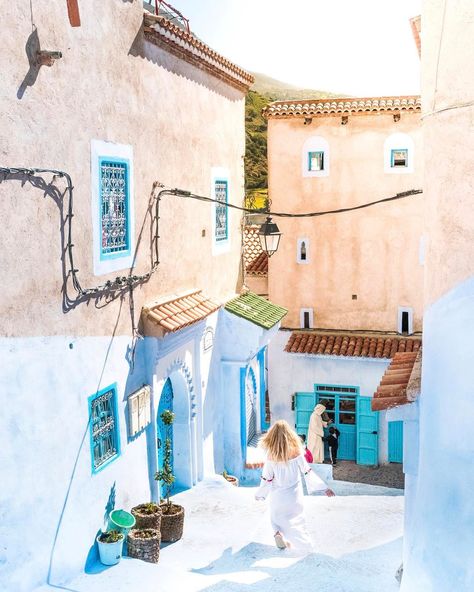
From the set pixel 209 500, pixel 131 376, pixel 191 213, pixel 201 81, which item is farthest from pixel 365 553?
pixel 201 81

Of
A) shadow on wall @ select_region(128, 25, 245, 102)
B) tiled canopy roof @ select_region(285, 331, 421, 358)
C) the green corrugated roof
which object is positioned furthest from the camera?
tiled canopy roof @ select_region(285, 331, 421, 358)

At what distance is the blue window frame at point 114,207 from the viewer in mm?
8016

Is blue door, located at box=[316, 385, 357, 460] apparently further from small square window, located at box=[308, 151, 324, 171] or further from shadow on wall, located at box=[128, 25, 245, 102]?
shadow on wall, located at box=[128, 25, 245, 102]

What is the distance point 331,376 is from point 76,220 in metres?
11.2

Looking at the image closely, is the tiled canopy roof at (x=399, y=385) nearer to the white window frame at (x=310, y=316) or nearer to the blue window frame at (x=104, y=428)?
Result: the blue window frame at (x=104, y=428)

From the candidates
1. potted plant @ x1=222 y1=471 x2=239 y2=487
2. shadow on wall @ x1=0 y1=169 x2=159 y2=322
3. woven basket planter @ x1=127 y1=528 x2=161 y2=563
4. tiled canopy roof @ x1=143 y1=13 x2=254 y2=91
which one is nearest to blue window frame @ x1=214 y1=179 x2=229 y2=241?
tiled canopy roof @ x1=143 y1=13 x2=254 y2=91

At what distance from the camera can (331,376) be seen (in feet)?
57.1

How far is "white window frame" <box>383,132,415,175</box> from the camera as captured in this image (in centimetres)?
1684

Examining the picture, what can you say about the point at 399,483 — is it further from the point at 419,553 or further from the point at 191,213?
the point at 419,553

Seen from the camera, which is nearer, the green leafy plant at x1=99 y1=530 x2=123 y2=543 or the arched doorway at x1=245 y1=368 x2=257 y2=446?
the green leafy plant at x1=99 y1=530 x2=123 y2=543

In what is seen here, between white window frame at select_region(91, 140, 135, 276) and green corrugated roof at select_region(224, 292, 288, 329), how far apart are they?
4.29 meters

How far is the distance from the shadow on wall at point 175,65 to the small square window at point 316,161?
453 cm

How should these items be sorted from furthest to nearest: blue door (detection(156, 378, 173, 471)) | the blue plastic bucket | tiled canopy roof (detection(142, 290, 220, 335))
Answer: blue door (detection(156, 378, 173, 471))
tiled canopy roof (detection(142, 290, 220, 335))
the blue plastic bucket

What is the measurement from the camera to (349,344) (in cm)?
1747
